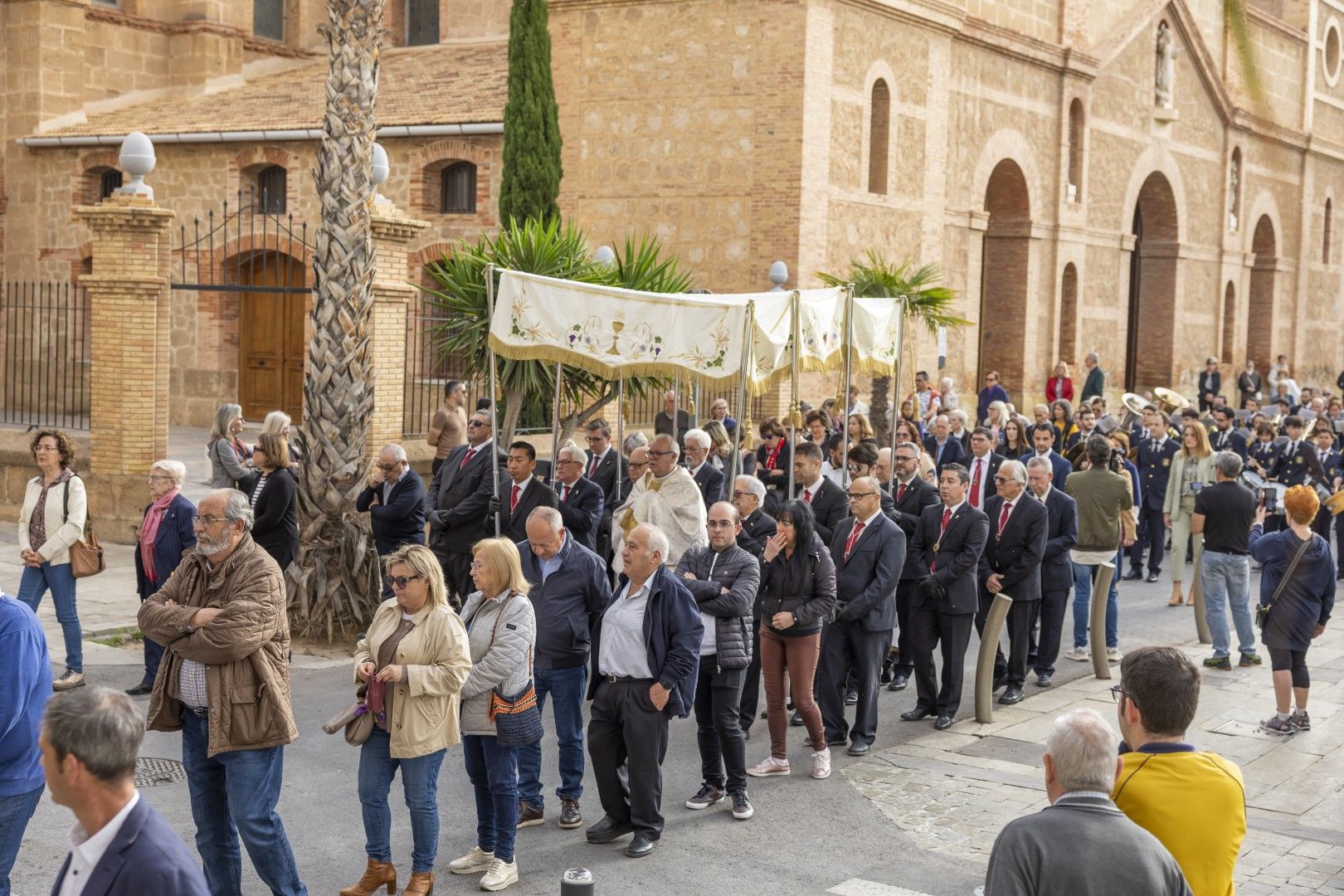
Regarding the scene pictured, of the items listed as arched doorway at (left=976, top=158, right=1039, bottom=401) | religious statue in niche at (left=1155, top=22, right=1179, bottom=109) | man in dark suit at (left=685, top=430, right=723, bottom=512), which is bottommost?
man in dark suit at (left=685, top=430, right=723, bottom=512)

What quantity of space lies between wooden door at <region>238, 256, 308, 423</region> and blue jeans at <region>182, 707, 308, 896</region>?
21767 mm

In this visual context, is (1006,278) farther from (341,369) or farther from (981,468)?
(341,369)

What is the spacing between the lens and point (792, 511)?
30.5ft

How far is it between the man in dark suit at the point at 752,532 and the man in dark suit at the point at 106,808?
6.02 m

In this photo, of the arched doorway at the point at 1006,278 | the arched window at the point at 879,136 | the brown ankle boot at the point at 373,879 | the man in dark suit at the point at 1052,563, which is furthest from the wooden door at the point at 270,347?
the brown ankle boot at the point at 373,879

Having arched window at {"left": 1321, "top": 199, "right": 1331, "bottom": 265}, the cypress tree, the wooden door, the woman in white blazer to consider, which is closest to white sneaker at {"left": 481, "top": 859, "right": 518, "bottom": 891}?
the woman in white blazer

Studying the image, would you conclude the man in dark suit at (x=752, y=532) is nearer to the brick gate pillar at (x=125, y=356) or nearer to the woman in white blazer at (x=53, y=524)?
the woman in white blazer at (x=53, y=524)

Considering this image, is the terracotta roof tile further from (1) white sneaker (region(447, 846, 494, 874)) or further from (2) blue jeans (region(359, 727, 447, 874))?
(2) blue jeans (region(359, 727, 447, 874))

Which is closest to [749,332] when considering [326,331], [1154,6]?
[326,331]

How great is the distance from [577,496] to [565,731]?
132 inches

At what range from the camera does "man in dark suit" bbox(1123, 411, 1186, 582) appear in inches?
687

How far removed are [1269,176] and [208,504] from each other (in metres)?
40.8

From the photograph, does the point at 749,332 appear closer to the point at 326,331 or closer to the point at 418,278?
the point at 326,331

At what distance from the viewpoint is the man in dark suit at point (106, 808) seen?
12.9 feet
